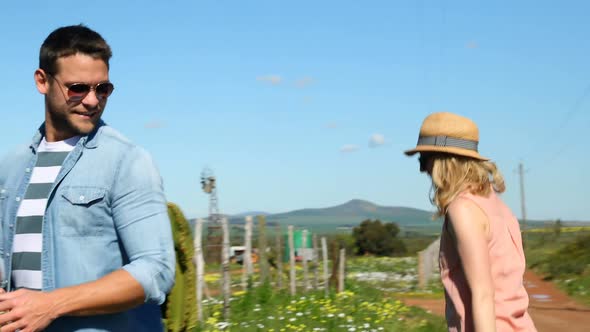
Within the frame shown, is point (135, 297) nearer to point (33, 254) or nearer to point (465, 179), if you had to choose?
point (33, 254)

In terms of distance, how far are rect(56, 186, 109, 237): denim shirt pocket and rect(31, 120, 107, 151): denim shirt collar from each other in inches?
5.5

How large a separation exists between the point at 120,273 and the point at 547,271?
29.5 meters

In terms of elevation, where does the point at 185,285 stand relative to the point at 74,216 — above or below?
below

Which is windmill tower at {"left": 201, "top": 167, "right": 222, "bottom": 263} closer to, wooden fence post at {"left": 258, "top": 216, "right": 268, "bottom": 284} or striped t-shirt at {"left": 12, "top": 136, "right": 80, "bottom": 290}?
wooden fence post at {"left": 258, "top": 216, "right": 268, "bottom": 284}

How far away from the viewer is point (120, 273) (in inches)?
84.7

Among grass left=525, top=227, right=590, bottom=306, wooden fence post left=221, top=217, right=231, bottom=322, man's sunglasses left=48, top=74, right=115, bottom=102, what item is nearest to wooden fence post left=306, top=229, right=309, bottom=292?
wooden fence post left=221, top=217, right=231, bottom=322

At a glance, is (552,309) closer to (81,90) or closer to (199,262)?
(199,262)

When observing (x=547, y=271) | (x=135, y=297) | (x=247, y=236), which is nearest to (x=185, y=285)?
(x=135, y=297)

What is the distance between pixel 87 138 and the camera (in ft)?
7.69

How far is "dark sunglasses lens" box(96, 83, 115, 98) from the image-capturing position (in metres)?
2.37

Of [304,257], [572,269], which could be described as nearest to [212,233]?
[304,257]

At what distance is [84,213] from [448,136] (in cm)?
173

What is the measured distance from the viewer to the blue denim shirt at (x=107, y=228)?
87.0 inches

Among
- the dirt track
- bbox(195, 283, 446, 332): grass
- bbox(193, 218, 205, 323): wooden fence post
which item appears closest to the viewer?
bbox(195, 283, 446, 332): grass
